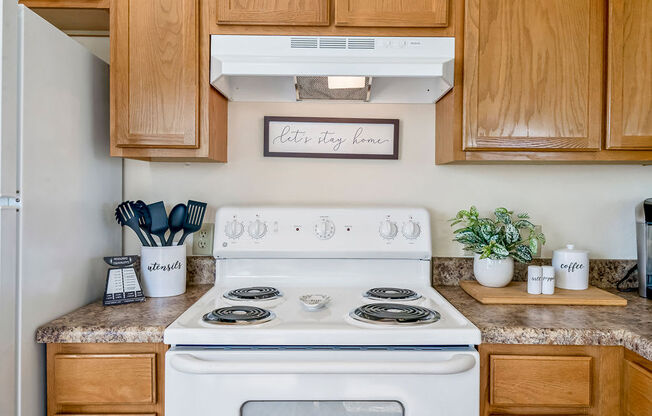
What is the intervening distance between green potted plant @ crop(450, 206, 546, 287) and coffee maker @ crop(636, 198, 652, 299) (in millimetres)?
346

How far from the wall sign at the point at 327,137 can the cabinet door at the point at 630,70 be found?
29.2 inches

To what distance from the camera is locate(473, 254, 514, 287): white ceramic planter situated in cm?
155

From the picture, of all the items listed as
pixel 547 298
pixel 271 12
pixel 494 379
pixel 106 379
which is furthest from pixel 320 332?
pixel 271 12

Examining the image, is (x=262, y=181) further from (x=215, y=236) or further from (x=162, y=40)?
(x=162, y=40)

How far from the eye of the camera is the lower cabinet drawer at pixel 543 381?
3.75 feet

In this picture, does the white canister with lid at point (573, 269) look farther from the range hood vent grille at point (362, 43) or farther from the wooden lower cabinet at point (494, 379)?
the range hood vent grille at point (362, 43)

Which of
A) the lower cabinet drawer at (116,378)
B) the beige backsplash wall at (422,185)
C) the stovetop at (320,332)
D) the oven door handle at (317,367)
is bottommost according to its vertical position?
the lower cabinet drawer at (116,378)

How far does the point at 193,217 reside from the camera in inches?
65.1

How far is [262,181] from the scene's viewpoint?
5.80ft

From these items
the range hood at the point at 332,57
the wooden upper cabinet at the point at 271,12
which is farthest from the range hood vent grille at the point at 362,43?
the wooden upper cabinet at the point at 271,12

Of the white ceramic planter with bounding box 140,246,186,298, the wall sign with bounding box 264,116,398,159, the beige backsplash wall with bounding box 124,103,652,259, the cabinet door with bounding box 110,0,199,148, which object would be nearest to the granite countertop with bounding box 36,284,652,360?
the white ceramic planter with bounding box 140,246,186,298

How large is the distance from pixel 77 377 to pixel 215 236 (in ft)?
2.14

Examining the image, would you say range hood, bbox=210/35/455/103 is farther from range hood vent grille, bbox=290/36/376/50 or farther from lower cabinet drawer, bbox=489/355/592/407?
lower cabinet drawer, bbox=489/355/592/407

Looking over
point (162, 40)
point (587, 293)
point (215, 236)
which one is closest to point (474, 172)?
point (587, 293)
